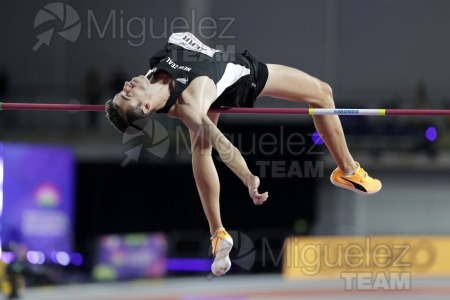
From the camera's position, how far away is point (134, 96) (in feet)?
22.5

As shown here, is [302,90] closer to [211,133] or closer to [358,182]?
[358,182]

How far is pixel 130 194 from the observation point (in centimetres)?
1753

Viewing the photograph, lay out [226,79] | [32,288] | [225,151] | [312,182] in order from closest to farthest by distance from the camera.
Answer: [225,151], [226,79], [32,288], [312,182]

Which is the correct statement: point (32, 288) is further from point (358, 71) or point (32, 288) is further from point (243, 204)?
point (358, 71)

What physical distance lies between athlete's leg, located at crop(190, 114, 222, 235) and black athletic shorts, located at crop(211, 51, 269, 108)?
13.0 inches

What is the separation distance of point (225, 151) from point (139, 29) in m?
10.2

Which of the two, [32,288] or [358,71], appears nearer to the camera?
[32,288]

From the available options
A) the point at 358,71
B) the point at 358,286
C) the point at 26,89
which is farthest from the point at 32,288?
the point at 358,71

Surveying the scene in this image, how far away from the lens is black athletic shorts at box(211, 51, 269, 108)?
7.50 meters
